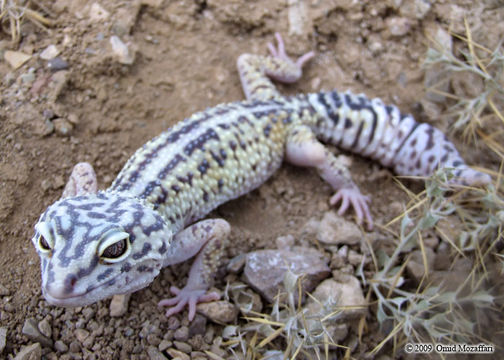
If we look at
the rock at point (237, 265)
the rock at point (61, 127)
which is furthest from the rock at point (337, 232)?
the rock at point (61, 127)

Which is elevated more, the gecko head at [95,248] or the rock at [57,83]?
the rock at [57,83]

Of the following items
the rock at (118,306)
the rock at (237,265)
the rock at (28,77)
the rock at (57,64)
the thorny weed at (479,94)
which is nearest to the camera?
the rock at (118,306)

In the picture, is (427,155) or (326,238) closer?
(326,238)

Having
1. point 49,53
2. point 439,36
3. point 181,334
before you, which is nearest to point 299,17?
point 439,36

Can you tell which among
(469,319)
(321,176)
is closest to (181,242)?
(321,176)

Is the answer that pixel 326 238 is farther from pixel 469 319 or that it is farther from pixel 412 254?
pixel 469 319

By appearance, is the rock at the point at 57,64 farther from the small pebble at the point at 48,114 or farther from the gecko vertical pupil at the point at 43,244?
the gecko vertical pupil at the point at 43,244
